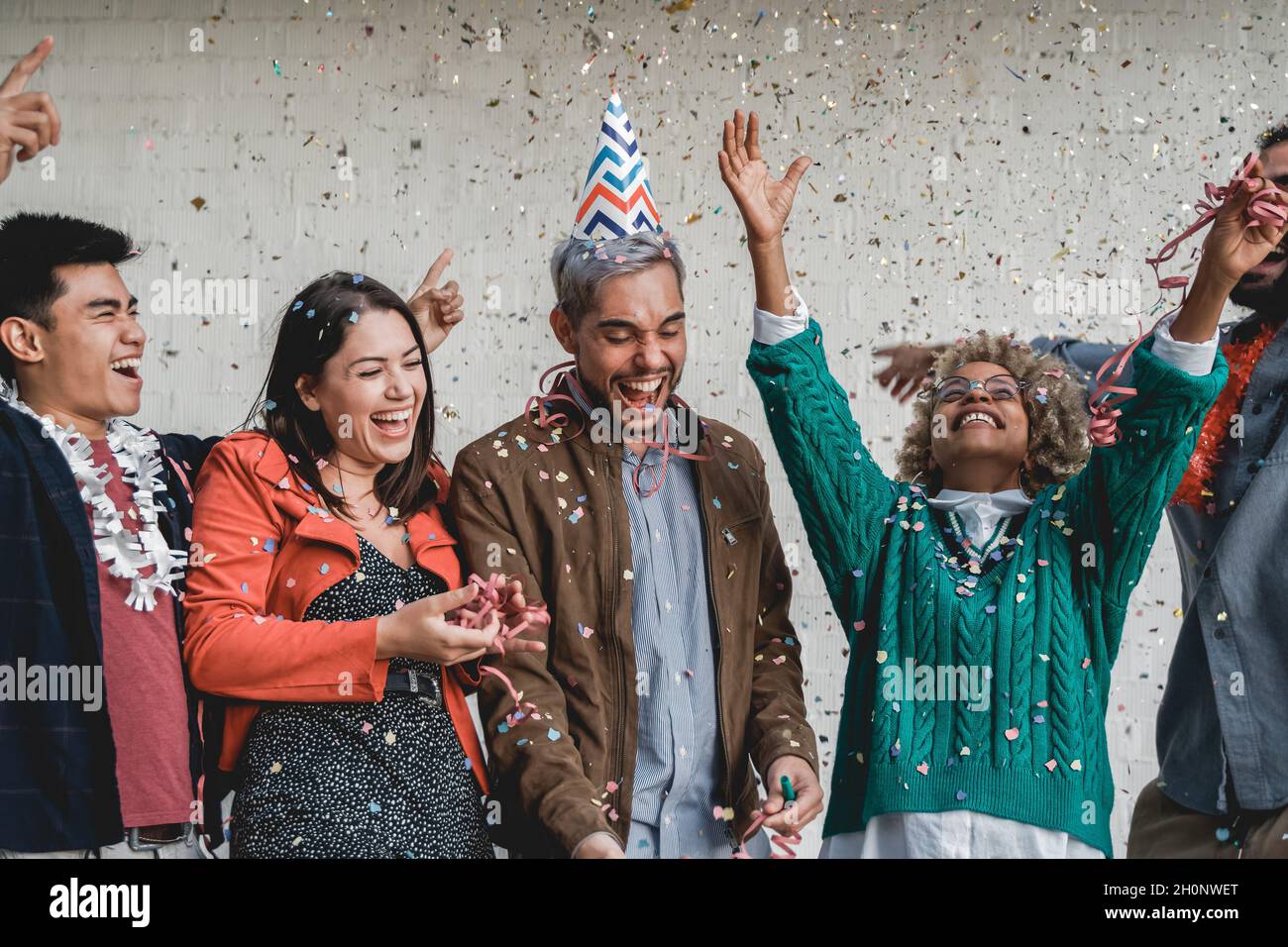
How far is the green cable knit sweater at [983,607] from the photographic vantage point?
227 centimetres

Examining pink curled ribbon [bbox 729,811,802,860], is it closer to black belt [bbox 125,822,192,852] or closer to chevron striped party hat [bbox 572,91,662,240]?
black belt [bbox 125,822,192,852]

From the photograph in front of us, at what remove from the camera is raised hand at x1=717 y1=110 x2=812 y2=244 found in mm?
2352

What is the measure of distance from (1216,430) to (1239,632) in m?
0.37

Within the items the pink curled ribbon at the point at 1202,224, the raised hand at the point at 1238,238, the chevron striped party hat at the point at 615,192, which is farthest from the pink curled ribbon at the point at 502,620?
the raised hand at the point at 1238,238

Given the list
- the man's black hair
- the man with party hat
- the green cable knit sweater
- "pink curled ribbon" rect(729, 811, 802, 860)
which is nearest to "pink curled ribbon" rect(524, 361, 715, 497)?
the man with party hat

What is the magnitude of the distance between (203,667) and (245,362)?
1029 mm

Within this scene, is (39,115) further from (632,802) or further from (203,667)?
(632,802)

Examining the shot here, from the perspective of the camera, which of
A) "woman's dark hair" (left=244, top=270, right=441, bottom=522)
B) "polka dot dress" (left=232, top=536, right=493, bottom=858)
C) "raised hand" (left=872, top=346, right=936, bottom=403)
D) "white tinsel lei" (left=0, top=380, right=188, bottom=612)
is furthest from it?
"raised hand" (left=872, top=346, right=936, bottom=403)

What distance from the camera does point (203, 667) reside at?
219cm

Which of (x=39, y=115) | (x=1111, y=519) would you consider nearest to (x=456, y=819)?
(x=1111, y=519)

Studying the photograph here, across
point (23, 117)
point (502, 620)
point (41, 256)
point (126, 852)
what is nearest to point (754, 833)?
point (502, 620)

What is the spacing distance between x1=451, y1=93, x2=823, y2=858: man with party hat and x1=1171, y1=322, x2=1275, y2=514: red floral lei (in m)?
0.75

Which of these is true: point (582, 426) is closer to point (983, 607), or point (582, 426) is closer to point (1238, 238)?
point (983, 607)

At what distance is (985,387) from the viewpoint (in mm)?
2494
